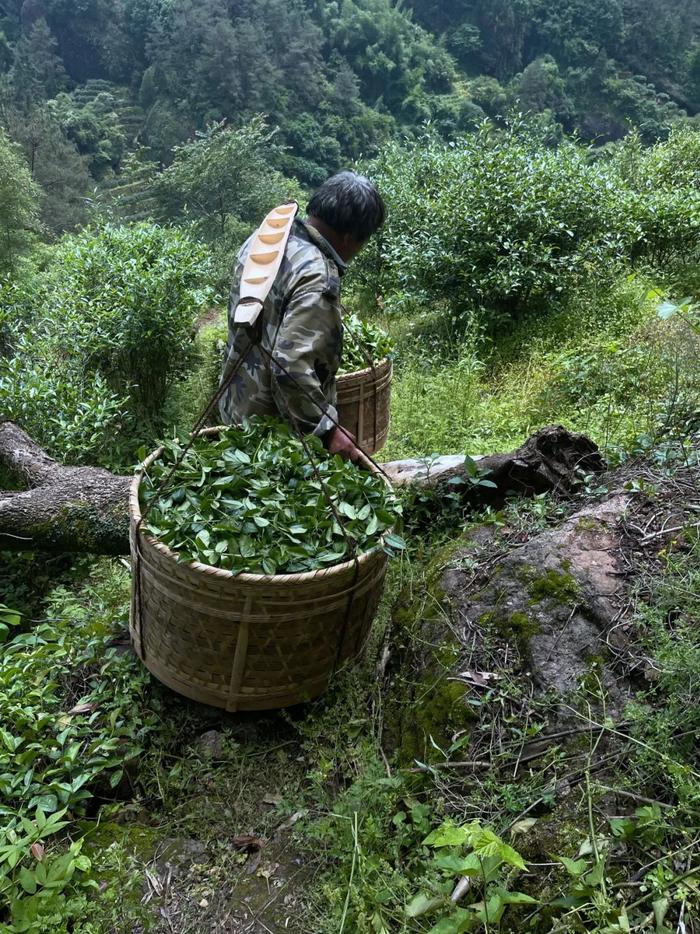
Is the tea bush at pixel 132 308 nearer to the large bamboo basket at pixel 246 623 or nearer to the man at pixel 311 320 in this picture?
the man at pixel 311 320

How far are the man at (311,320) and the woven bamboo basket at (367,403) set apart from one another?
2.21 ft

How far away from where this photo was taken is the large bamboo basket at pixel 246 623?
2127mm

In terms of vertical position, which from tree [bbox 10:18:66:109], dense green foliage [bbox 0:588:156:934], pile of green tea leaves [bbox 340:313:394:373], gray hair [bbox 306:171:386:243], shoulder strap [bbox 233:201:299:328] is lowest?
tree [bbox 10:18:66:109]

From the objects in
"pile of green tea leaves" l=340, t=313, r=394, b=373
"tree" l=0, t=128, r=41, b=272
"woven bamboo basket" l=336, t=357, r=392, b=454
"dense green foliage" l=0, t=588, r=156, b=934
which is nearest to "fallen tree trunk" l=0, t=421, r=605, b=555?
"woven bamboo basket" l=336, t=357, r=392, b=454

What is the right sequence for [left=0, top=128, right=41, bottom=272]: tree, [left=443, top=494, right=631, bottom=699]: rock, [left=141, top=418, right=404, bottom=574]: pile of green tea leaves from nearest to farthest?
[left=443, top=494, right=631, bottom=699]: rock < [left=141, top=418, right=404, bottom=574]: pile of green tea leaves < [left=0, top=128, right=41, bottom=272]: tree

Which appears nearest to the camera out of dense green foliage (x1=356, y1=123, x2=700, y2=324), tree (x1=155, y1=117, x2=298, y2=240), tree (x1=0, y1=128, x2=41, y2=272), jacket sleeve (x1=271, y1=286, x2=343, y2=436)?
jacket sleeve (x1=271, y1=286, x2=343, y2=436)

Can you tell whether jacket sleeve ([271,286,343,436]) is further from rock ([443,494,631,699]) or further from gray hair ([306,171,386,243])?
rock ([443,494,631,699])

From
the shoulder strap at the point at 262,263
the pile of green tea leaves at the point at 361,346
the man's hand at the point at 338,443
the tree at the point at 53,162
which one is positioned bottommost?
the tree at the point at 53,162

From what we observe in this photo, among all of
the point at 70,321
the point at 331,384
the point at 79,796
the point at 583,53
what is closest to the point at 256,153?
the point at 70,321

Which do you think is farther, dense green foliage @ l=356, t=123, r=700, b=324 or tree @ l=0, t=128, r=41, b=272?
tree @ l=0, t=128, r=41, b=272

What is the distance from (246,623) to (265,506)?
40 cm

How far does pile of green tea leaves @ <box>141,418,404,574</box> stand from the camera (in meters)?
2.20

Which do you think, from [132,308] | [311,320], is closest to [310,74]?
[132,308]

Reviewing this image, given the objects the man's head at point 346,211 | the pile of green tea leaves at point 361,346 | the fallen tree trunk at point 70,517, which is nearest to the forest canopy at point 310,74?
the pile of green tea leaves at point 361,346
